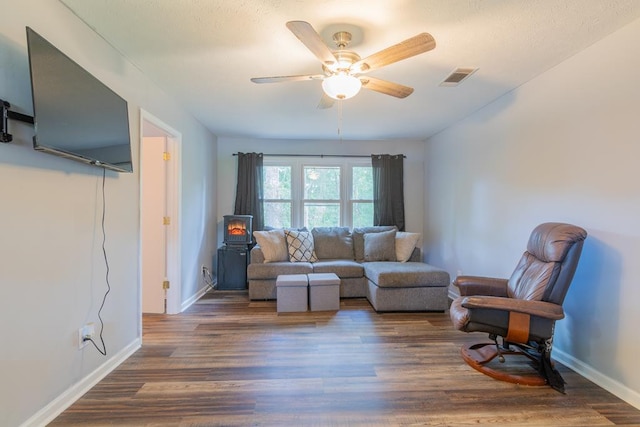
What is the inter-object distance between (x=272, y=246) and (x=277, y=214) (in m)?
1.02

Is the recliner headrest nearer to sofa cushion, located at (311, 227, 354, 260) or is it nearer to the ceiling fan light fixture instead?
the ceiling fan light fixture

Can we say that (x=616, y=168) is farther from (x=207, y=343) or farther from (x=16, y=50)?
(x=16, y=50)

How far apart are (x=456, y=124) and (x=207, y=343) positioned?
3.99 metres

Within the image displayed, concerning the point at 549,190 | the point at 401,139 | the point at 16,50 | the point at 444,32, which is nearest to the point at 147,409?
the point at 16,50

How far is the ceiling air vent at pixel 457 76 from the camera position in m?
2.54

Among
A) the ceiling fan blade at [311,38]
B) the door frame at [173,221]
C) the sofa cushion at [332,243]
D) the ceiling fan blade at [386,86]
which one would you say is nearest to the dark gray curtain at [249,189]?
the sofa cushion at [332,243]

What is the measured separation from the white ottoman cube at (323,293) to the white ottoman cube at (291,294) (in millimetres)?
83

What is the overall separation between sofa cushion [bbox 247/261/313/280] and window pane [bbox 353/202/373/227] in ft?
4.98

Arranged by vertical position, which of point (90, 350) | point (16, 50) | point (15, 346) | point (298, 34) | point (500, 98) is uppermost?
point (500, 98)

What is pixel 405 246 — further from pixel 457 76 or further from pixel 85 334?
pixel 85 334

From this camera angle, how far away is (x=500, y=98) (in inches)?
124

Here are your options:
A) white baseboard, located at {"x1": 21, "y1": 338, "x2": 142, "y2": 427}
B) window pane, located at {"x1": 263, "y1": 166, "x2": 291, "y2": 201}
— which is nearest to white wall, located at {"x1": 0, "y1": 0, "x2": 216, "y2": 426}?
white baseboard, located at {"x1": 21, "y1": 338, "x2": 142, "y2": 427}

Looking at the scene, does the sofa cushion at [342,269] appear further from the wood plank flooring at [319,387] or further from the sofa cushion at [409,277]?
the wood plank flooring at [319,387]

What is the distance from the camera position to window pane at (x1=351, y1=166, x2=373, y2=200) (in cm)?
523
